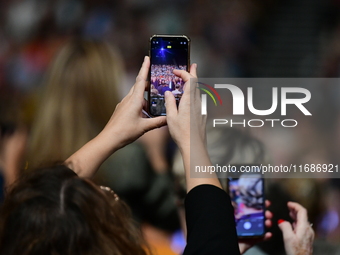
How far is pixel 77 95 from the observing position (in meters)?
1.76

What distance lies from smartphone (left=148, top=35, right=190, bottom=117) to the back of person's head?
0.54 metres

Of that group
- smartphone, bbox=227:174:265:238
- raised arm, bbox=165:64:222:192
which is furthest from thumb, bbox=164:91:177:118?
smartphone, bbox=227:174:265:238

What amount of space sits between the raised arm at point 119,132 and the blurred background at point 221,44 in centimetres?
75

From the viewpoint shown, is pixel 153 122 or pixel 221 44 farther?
pixel 221 44

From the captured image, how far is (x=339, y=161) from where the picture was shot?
1.81m

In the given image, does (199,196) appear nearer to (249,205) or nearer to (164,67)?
(164,67)

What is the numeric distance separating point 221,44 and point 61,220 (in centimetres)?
131

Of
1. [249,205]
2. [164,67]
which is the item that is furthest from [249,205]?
[164,67]

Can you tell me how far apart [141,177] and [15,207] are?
117 cm

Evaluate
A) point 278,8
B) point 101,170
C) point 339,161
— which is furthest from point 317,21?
point 101,170

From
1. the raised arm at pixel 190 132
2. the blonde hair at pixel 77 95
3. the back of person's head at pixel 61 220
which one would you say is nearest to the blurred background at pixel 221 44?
the blonde hair at pixel 77 95

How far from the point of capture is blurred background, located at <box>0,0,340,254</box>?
5.81 ft

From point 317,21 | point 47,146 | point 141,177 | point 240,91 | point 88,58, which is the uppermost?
point 317,21

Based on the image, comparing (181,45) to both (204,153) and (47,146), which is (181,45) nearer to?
(204,153)
